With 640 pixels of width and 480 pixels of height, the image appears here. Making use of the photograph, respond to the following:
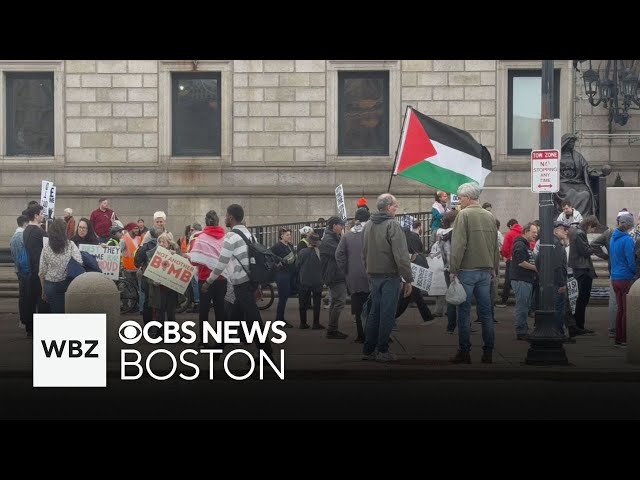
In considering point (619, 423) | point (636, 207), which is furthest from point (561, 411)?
point (636, 207)

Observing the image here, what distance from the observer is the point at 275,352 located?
1475cm

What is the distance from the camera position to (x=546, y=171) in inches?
537

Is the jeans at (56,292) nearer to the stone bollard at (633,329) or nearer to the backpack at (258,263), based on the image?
the backpack at (258,263)

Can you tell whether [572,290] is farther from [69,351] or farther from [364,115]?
[364,115]

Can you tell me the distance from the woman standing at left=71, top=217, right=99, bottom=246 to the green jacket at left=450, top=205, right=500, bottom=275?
25.6 feet

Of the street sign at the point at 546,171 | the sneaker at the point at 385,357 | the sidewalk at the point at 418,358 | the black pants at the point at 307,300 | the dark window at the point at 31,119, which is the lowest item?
the sidewalk at the point at 418,358

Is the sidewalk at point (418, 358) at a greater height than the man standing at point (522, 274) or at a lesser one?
lesser

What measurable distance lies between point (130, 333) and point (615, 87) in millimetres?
18464

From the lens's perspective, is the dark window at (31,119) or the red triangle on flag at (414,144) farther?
the dark window at (31,119)

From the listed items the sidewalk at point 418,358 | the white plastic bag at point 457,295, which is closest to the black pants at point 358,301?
the sidewalk at point 418,358

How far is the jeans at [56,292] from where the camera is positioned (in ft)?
48.2

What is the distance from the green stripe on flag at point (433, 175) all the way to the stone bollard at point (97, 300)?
6714mm

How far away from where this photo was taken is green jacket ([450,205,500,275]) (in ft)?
43.4

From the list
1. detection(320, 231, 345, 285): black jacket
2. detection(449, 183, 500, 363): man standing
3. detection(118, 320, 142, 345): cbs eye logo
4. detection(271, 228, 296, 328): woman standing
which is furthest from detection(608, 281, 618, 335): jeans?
detection(118, 320, 142, 345): cbs eye logo
